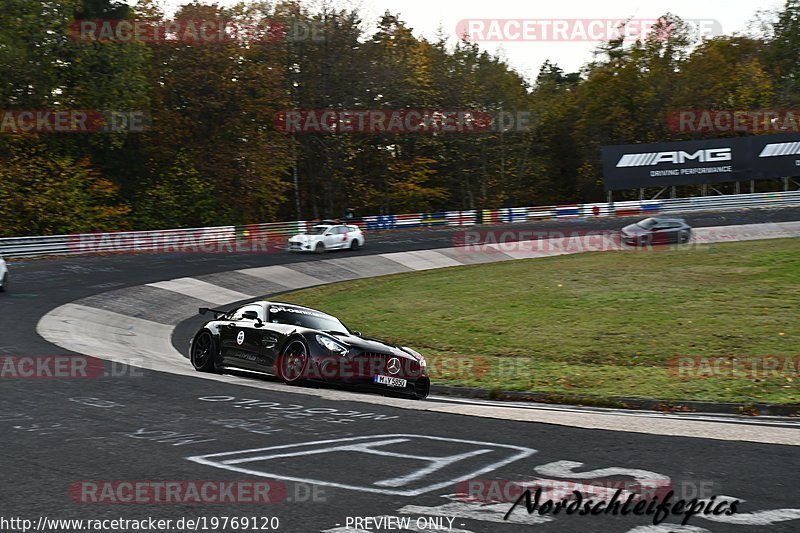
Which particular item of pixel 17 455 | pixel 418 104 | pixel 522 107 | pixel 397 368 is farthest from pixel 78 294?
pixel 522 107

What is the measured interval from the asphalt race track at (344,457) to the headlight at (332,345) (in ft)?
2.65

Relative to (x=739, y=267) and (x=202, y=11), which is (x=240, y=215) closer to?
(x=202, y=11)

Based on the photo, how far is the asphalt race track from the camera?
5992mm

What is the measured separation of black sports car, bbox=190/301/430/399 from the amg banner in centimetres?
4470

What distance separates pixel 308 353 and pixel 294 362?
12.9 inches

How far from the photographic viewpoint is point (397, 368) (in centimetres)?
1288

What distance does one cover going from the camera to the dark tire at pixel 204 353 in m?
14.5

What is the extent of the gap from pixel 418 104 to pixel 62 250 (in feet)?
103

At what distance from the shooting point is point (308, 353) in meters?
12.7

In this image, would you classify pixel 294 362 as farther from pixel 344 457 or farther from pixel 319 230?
pixel 319 230

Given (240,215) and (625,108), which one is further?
(625,108)

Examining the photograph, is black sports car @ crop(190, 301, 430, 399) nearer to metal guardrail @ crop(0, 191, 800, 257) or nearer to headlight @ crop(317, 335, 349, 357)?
headlight @ crop(317, 335, 349, 357)

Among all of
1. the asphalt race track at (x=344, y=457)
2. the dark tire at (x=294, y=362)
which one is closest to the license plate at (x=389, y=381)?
the asphalt race track at (x=344, y=457)

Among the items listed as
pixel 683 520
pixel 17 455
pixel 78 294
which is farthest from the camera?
pixel 78 294
